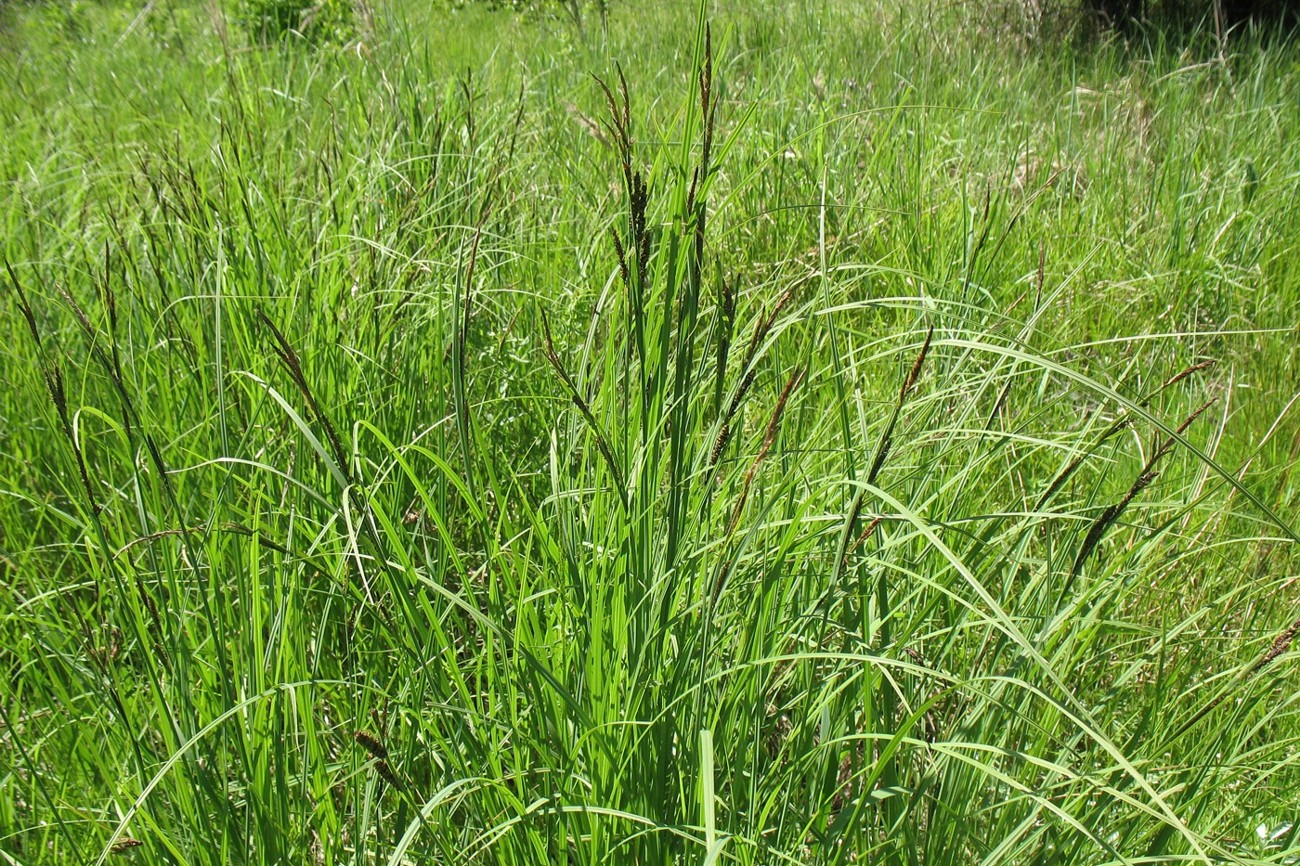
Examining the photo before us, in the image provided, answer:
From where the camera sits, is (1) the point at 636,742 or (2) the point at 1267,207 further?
(2) the point at 1267,207

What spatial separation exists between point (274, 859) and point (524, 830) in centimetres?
25

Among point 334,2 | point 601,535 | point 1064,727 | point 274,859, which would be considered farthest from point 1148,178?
point 334,2

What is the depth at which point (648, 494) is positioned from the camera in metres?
1.07

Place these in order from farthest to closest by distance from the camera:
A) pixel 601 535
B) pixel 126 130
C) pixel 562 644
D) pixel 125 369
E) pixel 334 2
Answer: pixel 334 2 → pixel 126 130 → pixel 125 369 → pixel 601 535 → pixel 562 644

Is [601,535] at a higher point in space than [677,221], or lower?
lower

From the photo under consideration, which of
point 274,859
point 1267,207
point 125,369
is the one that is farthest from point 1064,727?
point 1267,207

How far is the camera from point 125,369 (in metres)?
1.76

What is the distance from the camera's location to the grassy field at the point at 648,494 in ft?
Result: 3.28

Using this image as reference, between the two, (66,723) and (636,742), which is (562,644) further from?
(66,723)

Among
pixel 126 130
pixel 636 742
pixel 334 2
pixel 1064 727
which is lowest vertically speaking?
pixel 1064 727

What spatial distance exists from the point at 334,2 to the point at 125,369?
337 cm

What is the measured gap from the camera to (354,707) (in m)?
1.26

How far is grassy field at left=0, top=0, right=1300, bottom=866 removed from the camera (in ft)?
3.28

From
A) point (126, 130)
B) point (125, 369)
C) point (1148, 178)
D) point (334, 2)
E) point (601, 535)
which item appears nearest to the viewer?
point (601, 535)
